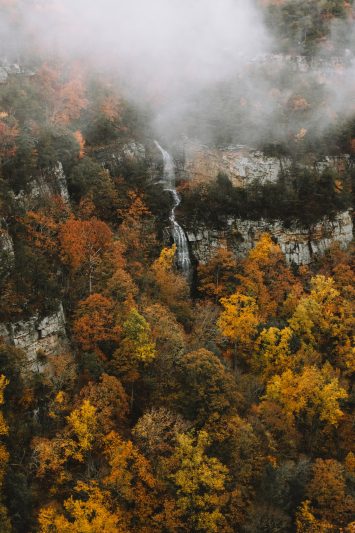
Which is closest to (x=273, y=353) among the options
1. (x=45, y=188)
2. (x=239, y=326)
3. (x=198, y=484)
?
(x=239, y=326)

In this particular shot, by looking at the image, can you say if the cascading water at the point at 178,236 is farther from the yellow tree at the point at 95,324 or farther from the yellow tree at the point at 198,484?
the yellow tree at the point at 198,484

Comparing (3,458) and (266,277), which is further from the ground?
(266,277)

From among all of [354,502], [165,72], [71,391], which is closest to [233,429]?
[354,502]

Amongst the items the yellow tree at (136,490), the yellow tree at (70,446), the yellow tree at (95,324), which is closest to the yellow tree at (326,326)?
the yellow tree at (95,324)

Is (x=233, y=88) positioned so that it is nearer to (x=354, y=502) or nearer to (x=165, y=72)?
(x=165, y=72)

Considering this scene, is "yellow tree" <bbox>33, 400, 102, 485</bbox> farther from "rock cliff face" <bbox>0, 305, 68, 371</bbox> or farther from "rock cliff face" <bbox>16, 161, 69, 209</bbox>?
"rock cliff face" <bbox>16, 161, 69, 209</bbox>

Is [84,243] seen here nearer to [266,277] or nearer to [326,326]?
[266,277]
